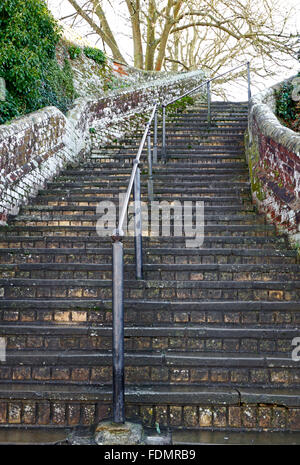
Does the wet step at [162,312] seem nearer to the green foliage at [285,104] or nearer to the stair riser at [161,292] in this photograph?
the stair riser at [161,292]

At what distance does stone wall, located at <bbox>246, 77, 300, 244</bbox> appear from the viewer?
196 inches

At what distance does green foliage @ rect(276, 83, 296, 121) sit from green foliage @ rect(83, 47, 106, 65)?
4967 mm

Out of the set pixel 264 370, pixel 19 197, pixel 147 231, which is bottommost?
pixel 264 370

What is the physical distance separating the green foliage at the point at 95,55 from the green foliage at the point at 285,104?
196 inches

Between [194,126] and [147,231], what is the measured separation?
5.12 metres

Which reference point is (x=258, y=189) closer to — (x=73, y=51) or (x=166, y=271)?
(x=166, y=271)

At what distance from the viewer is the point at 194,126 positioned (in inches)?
388

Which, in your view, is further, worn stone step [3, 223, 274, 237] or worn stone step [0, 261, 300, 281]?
worn stone step [3, 223, 274, 237]

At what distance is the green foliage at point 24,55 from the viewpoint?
24.9ft

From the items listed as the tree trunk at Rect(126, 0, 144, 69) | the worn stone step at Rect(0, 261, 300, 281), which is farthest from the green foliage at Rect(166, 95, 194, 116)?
the worn stone step at Rect(0, 261, 300, 281)

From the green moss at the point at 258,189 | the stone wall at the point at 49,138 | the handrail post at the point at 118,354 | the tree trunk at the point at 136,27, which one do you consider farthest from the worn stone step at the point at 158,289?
the tree trunk at the point at 136,27

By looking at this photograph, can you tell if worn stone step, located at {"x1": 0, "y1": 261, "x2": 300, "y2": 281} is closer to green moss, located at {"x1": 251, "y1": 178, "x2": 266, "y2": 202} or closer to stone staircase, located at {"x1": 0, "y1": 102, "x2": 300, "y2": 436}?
stone staircase, located at {"x1": 0, "y1": 102, "x2": 300, "y2": 436}
